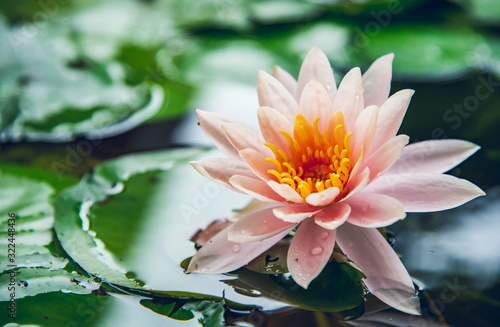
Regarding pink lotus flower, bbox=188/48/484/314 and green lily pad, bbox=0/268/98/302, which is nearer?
pink lotus flower, bbox=188/48/484/314

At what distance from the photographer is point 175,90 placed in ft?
8.20

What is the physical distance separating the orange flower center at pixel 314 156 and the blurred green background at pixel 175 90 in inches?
15.6

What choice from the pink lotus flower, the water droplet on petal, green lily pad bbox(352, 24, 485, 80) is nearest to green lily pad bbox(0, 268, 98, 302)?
the pink lotus flower

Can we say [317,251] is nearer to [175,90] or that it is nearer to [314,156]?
[314,156]

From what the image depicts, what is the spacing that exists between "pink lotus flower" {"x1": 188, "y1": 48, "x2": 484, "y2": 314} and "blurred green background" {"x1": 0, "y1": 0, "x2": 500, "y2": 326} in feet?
0.80

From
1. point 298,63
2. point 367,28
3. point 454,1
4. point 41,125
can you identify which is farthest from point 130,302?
point 454,1

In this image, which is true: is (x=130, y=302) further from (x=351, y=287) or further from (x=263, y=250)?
(x=351, y=287)

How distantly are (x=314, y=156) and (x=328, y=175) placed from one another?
0.26ft

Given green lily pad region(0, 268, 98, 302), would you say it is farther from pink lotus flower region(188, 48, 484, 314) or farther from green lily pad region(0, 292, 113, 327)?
pink lotus flower region(188, 48, 484, 314)

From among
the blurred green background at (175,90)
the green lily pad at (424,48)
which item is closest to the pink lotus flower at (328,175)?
the blurred green background at (175,90)

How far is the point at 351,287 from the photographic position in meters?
1.33

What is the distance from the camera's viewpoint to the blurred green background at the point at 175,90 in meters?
1.61

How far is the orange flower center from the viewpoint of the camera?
4.44 feet

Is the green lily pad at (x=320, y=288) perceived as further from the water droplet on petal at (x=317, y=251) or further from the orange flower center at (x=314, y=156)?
the orange flower center at (x=314, y=156)
